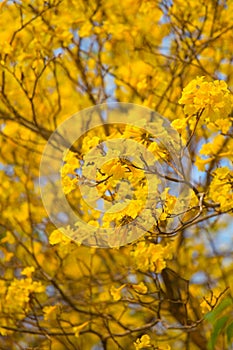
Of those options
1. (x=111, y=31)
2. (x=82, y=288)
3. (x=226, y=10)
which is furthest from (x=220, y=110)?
(x=82, y=288)

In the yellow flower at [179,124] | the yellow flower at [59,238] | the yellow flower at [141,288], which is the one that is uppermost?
the yellow flower at [179,124]

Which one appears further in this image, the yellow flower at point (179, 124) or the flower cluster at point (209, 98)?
the yellow flower at point (179, 124)

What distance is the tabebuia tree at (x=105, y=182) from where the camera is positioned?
2.35 m

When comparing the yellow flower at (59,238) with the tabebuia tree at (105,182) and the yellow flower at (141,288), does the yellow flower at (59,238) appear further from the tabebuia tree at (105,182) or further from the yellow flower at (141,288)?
the yellow flower at (141,288)

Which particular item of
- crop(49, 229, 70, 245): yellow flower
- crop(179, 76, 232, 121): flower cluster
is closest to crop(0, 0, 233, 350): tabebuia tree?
crop(49, 229, 70, 245): yellow flower

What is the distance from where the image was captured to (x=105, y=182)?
7.19 ft

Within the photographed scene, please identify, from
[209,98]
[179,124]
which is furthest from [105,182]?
[209,98]

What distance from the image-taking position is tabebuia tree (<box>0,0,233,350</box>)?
7.72 ft

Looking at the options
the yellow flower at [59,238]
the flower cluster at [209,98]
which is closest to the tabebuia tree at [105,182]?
the yellow flower at [59,238]

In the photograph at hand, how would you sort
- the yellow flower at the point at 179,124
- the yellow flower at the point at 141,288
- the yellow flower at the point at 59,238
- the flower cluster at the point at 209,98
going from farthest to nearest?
1. the yellow flower at the point at 141,288
2. the yellow flower at the point at 59,238
3. the yellow flower at the point at 179,124
4. the flower cluster at the point at 209,98

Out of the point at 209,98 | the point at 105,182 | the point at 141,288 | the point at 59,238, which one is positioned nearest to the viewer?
the point at 209,98

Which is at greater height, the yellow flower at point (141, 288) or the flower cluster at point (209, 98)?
the flower cluster at point (209, 98)

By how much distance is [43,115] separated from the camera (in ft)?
13.6

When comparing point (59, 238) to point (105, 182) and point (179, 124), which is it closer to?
point (105, 182)
